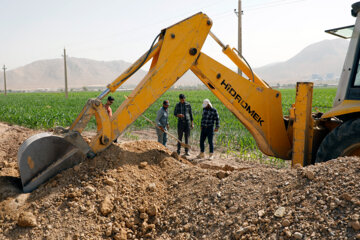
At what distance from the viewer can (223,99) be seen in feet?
16.8

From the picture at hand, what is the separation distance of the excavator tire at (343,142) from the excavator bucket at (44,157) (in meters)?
3.55

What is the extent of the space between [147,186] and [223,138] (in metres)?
6.42

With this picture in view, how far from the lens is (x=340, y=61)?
649ft

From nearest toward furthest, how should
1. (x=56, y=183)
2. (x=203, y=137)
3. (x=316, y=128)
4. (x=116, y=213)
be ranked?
(x=116, y=213), (x=56, y=183), (x=316, y=128), (x=203, y=137)

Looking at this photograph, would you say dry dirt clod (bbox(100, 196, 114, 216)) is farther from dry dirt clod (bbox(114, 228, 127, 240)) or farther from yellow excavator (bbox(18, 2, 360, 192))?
yellow excavator (bbox(18, 2, 360, 192))

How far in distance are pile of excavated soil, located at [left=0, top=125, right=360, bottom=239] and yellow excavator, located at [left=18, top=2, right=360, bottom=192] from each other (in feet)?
1.03

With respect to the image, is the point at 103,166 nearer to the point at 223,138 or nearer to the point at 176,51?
the point at 176,51

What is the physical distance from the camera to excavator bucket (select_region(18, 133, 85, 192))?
13.5ft

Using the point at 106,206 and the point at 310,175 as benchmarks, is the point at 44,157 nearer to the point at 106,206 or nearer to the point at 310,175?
the point at 106,206

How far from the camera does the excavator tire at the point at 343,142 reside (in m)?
3.94

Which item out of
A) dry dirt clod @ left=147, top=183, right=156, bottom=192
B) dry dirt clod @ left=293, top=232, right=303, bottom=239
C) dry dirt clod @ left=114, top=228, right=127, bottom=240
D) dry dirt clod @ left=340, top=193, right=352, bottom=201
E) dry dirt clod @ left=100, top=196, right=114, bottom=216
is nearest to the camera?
dry dirt clod @ left=293, top=232, right=303, bottom=239

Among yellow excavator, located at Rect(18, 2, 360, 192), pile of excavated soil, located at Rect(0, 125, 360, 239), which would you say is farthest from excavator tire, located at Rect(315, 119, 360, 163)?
pile of excavated soil, located at Rect(0, 125, 360, 239)

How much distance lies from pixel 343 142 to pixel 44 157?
4174 mm

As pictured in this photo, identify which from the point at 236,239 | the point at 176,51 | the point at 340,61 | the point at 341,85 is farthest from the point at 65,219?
the point at 340,61
